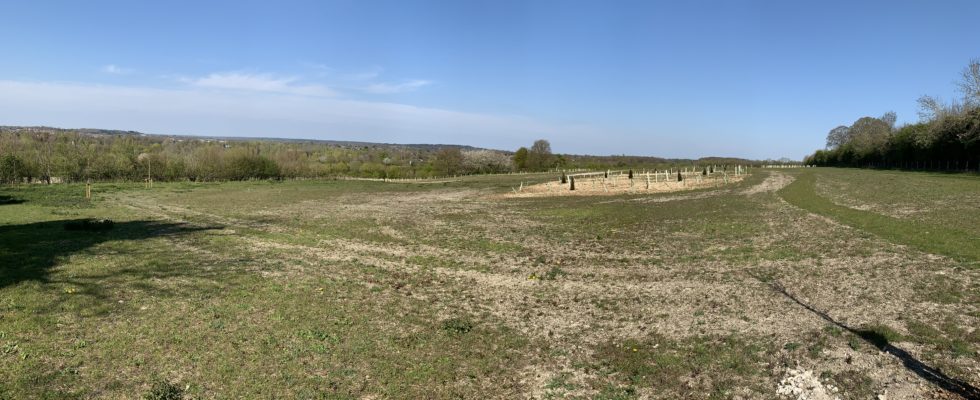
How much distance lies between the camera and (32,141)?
7062cm

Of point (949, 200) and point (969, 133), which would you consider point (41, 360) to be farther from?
point (969, 133)

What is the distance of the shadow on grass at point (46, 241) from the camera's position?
1190cm

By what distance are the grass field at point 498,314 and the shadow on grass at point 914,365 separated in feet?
0.13

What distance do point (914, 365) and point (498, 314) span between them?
6236 mm

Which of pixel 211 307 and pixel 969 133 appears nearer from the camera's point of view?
pixel 211 307

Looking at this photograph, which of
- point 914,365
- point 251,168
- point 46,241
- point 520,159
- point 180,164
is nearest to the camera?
point 914,365

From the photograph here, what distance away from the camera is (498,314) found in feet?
32.1

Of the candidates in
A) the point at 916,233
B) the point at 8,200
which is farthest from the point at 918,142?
the point at 8,200

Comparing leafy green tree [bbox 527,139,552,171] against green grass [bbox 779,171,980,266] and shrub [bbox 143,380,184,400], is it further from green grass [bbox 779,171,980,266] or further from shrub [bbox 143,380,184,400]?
shrub [bbox 143,380,184,400]

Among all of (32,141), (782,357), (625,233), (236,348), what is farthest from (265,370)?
(32,141)

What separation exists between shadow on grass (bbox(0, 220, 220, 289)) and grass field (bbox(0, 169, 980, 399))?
120 mm

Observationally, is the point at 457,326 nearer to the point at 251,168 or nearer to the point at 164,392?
the point at 164,392

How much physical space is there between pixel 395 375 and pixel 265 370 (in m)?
1.76

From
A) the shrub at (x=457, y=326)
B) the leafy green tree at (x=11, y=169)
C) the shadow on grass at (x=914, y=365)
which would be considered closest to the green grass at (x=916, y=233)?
the shadow on grass at (x=914, y=365)
